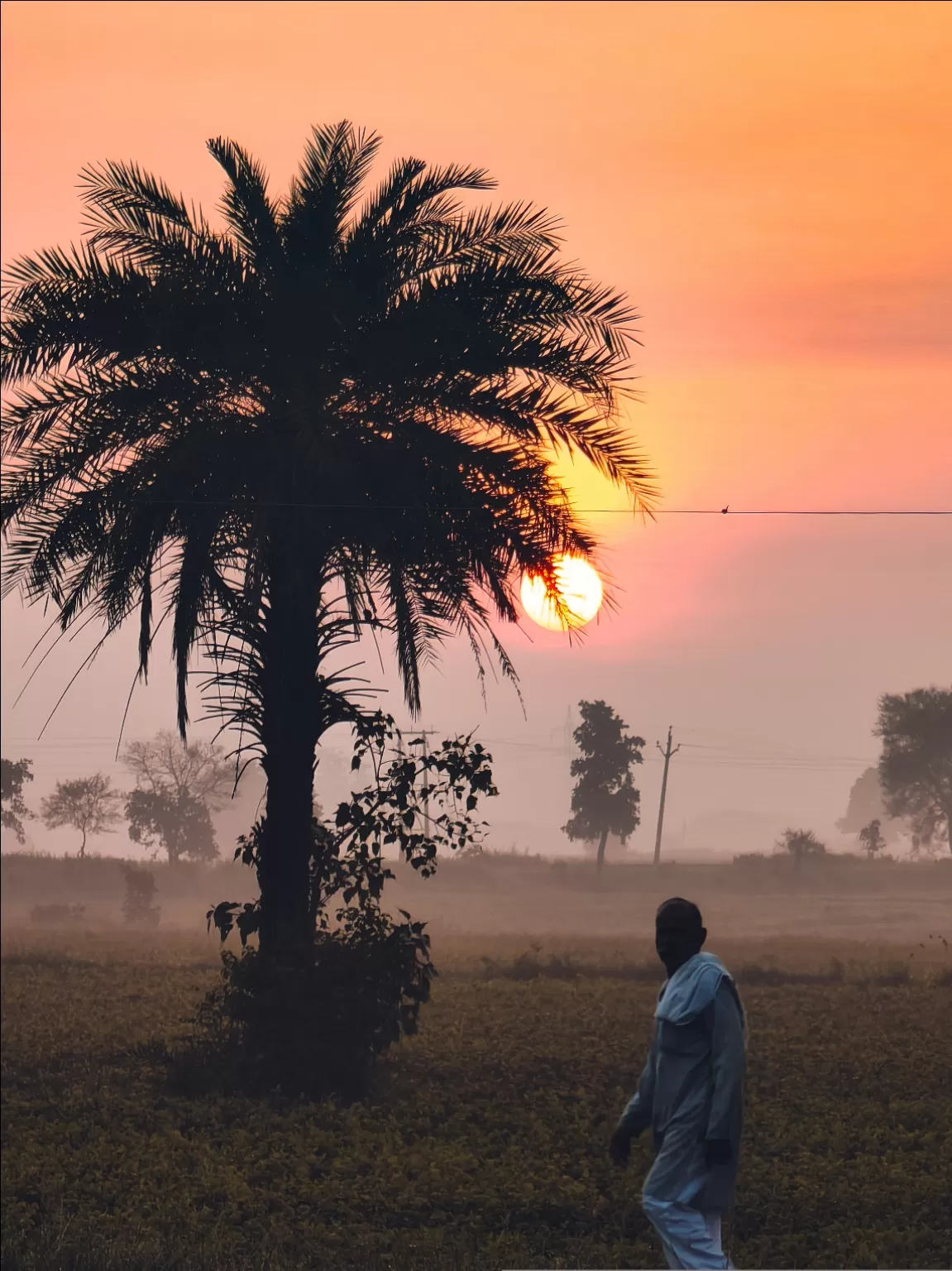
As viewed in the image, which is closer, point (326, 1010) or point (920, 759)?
point (326, 1010)

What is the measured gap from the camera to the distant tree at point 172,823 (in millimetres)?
68500

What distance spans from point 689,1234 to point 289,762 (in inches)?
411

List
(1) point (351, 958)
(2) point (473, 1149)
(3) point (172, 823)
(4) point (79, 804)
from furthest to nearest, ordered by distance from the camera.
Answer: (4) point (79, 804)
(3) point (172, 823)
(1) point (351, 958)
(2) point (473, 1149)

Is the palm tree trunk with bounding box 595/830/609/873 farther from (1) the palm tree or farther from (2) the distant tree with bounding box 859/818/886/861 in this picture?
(1) the palm tree

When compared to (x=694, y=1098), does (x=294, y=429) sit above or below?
above

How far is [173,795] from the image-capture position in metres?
69.9

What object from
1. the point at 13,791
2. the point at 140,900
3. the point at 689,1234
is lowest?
the point at 140,900

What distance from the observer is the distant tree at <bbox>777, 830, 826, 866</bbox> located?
47.7 metres

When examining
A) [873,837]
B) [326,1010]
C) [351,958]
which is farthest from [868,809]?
[326,1010]

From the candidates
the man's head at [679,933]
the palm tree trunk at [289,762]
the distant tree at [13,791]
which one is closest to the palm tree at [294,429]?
the palm tree trunk at [289,762]

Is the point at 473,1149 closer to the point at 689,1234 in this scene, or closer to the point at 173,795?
the point at 689,1234

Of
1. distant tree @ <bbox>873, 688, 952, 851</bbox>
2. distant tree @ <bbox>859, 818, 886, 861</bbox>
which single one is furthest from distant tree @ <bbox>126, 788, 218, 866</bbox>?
distant tree @ <bbox>873, 688, 952, 851</bbox>

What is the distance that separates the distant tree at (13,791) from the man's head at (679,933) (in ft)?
189

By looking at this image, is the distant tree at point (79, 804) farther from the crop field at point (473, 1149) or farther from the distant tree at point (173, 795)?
the crop field at point (473, 1149)
